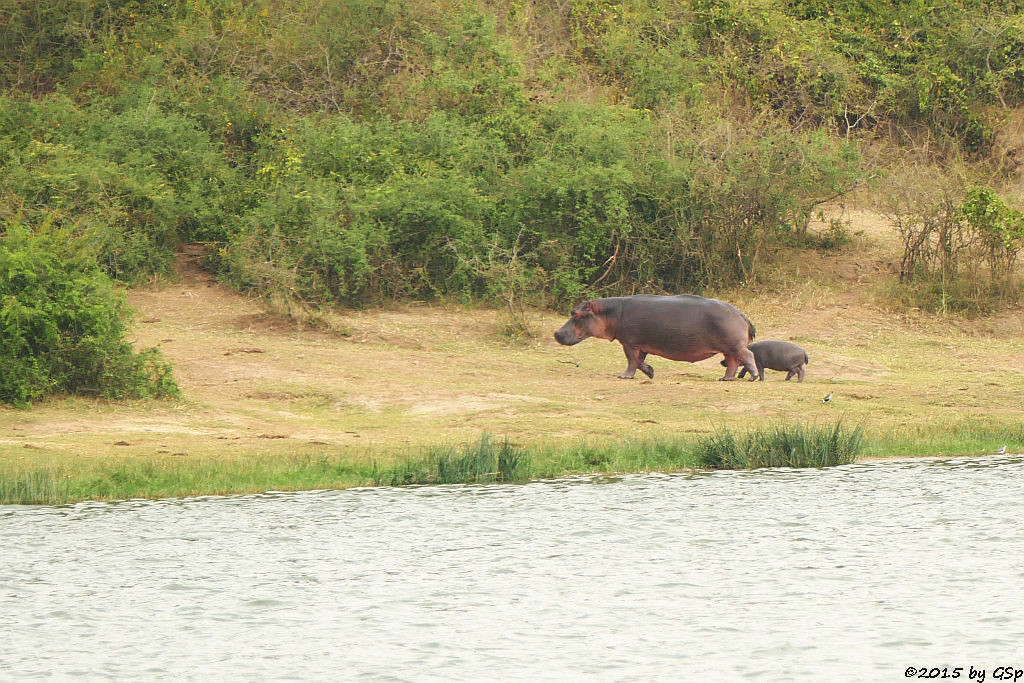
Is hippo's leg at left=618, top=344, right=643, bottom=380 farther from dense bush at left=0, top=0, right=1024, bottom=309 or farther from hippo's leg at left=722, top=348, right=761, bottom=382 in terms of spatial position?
dense bush at left=0, top=0, right=1024, bottom=309

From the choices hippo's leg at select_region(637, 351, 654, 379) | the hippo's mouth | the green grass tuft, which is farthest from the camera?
the hippo's mouth

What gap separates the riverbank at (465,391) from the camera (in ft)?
36.9

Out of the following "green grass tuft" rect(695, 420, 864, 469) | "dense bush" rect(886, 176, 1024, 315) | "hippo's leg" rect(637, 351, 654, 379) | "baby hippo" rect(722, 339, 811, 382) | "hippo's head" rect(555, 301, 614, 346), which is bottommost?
"green grass tuft" rect(695, 420, 864, 469)

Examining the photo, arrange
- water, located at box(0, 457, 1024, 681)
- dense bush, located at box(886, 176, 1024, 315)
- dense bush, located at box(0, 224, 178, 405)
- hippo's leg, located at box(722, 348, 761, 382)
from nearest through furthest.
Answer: water, located at box(0, 457, 1024, 681) → dense bush, located at box(0, 224, 178, 405) → hippo's leg, located at box(722, 348, 761, 382) → dense bush, located at box(886, 176, 1024, 315)

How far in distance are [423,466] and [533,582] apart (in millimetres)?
3197

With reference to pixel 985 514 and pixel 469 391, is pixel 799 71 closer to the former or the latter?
pixel 469 391

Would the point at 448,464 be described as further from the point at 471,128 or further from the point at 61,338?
the point at 471,128

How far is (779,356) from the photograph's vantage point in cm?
1499

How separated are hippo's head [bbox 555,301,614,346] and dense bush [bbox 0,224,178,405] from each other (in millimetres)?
4581

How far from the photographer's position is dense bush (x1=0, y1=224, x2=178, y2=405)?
1272 centimetres

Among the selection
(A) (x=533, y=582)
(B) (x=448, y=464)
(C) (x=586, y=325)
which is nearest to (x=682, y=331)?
(C) (x=586, y=325)

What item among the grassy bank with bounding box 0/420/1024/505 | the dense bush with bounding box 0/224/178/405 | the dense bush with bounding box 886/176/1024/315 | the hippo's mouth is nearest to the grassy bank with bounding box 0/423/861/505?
the grassy bank with bounding box 0/420/1024/505

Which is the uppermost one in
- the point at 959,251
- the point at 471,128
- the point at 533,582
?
the point at 471,128

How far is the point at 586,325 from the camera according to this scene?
1578 centimetres
